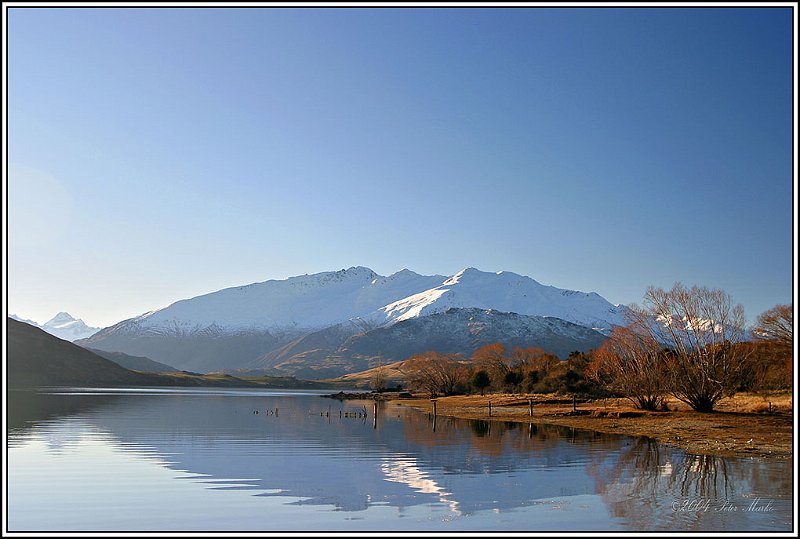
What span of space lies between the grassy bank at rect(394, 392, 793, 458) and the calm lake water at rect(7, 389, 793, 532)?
3.69 metres

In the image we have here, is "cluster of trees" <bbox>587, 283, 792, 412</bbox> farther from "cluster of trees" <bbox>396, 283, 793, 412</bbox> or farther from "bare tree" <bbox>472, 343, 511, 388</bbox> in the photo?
"bare tree" <bbox>472, 343, 511, 388</bbox>

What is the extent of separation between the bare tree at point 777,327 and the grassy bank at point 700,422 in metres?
10.1

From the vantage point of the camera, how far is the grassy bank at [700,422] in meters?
45.6

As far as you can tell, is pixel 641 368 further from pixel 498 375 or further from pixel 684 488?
pixel 498 375

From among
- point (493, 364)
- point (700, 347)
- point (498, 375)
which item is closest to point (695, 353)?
point (700, 347)

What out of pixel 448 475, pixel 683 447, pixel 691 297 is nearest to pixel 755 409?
pixel 691 297

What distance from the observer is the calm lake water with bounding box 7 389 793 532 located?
2372 cm

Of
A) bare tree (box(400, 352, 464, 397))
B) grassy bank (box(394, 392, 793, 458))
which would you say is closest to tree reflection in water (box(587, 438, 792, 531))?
grassy bank (box(394, 392, 793, 458))

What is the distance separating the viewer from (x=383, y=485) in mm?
31484

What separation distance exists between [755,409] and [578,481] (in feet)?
158

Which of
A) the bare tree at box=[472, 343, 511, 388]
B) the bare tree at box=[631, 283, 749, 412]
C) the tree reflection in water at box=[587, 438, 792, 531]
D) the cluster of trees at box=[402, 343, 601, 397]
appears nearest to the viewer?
the tree reflection in water at box=[587, 438, 792, 531]

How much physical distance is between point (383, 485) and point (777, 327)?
8178cm

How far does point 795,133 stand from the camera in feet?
65.8

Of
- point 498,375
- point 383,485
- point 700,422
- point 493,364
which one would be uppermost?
point 493,364
